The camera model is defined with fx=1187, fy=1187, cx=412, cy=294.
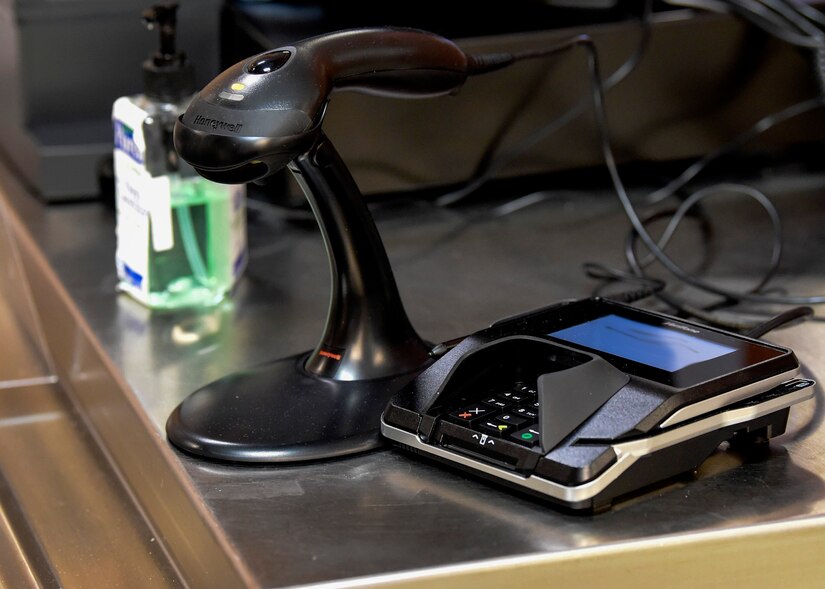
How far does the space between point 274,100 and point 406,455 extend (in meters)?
0.17

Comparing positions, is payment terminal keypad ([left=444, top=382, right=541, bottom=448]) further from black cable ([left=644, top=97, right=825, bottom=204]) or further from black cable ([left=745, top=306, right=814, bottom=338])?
black cable ([left=644, top=97, right=825, bottom=204])

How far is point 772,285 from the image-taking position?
784mm

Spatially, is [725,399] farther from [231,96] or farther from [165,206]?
[165,206]

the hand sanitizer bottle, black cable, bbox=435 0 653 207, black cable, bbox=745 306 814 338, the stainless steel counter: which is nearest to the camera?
the stainless steel counter

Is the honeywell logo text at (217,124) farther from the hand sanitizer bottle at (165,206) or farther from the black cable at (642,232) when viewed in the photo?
the black cable at (642,232)

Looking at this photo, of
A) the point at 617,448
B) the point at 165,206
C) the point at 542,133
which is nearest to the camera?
the point at 617,448

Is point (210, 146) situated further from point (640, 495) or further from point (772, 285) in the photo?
point (772, 285)

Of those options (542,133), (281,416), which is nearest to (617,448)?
(281,416)

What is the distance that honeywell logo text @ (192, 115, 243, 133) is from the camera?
503 mm

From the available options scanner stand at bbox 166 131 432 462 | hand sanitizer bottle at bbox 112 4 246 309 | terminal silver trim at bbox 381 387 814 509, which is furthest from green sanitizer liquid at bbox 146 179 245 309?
terminal silver trim at bbox 381 387 814 509

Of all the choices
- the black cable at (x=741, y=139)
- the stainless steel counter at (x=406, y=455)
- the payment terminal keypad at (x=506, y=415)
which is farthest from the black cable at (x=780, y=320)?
the black cable at (x=741, y=139)

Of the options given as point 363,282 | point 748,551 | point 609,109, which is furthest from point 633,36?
point 748,551

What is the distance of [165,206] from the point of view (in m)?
0.73

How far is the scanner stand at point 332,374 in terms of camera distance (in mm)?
534
